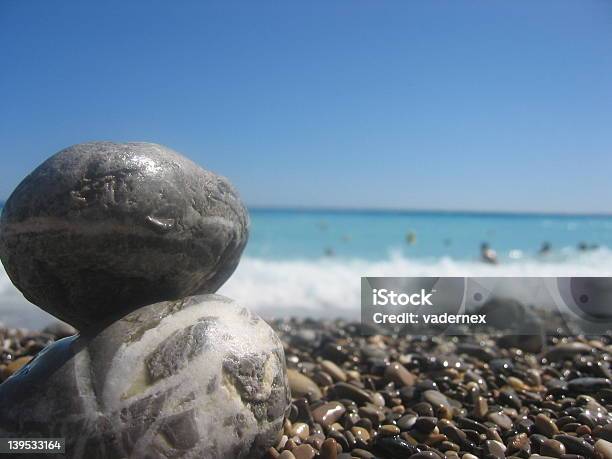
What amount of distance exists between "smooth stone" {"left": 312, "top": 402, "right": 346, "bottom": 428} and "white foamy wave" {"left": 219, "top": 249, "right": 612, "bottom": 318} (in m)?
6.00

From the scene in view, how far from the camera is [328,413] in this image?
401 cm

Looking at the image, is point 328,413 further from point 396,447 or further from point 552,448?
point 552,448

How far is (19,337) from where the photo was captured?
6695 mm

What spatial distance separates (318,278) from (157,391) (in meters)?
12.5

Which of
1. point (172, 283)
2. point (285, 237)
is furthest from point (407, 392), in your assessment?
point (285, 237)

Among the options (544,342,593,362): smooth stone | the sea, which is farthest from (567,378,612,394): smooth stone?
the sea

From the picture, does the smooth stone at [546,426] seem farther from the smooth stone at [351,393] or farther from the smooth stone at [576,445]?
the smooth stone at [351,393]

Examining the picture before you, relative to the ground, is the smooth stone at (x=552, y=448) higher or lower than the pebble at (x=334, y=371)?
higher

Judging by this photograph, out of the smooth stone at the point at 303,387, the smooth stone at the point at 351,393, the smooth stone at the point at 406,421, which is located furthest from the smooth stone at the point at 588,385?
the smooth stone at the point at 303,387

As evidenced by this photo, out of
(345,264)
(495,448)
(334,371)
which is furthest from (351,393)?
(345,264)

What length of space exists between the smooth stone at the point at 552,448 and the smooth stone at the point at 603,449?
20 cm

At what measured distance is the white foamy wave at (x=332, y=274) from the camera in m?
11.3

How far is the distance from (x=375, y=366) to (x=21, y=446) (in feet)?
10.5

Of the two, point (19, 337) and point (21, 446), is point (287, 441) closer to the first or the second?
point (21, 446)
